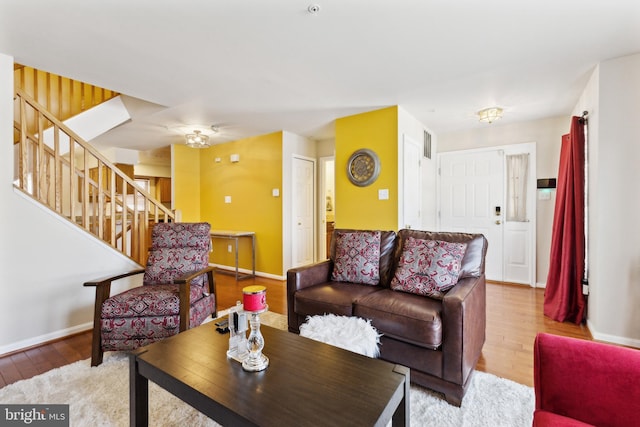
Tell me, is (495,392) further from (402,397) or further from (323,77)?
(323,77)

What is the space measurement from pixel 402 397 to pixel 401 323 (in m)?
0.67

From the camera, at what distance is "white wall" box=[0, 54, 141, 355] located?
2.36 metres

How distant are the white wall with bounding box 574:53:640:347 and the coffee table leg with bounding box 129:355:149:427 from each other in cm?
341

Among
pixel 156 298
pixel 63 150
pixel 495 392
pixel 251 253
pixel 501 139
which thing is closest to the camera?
pixel 495 392

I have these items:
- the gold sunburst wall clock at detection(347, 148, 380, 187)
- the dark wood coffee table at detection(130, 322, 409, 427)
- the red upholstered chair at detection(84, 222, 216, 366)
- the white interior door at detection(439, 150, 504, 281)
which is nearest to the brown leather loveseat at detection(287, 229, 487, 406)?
the dark wood coffee table at detection(130, 322, 409, 427)

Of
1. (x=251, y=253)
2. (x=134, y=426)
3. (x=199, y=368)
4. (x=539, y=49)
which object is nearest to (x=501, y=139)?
(x=539, y=49)

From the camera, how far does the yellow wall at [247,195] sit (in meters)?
4.79

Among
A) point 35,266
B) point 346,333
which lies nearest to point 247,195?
point 35,266

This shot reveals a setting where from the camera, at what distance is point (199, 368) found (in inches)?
50.2

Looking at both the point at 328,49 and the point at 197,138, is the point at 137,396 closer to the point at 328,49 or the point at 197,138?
the point at 328,49

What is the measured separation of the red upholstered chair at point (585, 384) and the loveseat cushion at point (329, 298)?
1207mm

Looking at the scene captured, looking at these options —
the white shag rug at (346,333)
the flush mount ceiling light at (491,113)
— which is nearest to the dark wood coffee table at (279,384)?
the white shag rug at (346,333)

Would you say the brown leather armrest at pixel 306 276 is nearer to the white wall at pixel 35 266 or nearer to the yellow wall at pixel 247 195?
the white wall at pixel 35 266

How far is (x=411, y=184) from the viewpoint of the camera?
12.5ft
